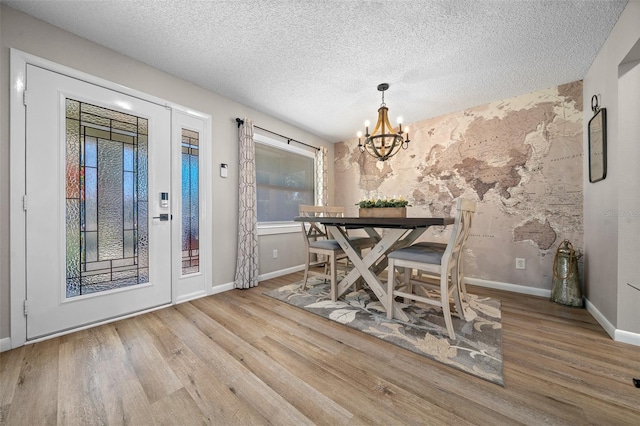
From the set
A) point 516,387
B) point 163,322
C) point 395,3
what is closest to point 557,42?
point 395,3

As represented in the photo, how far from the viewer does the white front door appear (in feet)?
5.53

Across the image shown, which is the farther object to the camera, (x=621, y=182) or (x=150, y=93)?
(x=150, y=93)

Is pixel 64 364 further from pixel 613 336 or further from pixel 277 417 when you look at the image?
pixel 613 336

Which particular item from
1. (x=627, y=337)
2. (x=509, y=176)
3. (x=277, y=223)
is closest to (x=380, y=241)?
(x=627, y=337)

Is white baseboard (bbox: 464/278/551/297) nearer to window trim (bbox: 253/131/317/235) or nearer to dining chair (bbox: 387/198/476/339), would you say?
dining chair (bbox: 387/198/476/339)

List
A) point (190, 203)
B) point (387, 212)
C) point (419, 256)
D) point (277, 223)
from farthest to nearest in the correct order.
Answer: point (277, 223)
point (190, 203)
point (387, 212)
point (419, 256)

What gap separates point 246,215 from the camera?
2.89m

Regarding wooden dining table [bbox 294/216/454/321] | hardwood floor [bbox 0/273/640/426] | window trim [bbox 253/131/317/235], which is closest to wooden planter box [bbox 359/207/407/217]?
wooden dining table [bbox 294/216/454/321]

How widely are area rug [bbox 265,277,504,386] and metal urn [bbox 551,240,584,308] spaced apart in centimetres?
60

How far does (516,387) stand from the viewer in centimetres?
121

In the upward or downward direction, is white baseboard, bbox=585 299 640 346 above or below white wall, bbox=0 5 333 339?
below

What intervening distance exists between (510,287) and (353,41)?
3201mm

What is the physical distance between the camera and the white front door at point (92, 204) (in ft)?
5.53

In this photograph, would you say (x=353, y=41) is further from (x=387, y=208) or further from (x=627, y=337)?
(x=627, y=337)
